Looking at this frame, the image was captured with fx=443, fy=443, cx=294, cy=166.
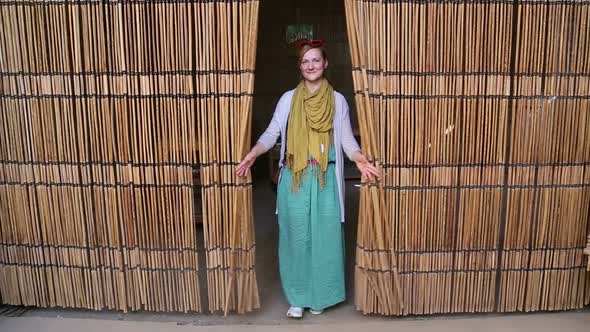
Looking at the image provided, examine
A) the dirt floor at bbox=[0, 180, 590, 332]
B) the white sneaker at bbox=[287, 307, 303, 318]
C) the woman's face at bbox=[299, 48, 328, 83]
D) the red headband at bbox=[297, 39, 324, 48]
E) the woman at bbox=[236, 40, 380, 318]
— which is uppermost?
the red headband at bbox=[297, 39, 324, 48]

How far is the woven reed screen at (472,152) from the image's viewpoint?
7.59 feet

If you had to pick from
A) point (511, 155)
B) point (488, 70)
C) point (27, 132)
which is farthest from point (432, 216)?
point (27, 132)

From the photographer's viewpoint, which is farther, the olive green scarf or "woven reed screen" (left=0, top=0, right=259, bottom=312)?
the olive green scarf

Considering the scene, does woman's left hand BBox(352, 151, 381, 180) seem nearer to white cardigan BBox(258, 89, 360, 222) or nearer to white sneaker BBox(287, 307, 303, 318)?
white cardigan BBox(258, 89, 360, 222)

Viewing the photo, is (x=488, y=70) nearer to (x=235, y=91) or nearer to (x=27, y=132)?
(x=235, y=91)

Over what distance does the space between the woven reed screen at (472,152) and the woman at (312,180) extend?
0.19 metres

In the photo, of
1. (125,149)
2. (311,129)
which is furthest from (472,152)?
(125,149)

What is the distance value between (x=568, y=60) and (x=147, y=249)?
254cm

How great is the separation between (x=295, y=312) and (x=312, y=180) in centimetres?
79

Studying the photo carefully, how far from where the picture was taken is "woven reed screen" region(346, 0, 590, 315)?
2.31m

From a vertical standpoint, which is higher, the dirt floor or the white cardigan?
the white cardigan

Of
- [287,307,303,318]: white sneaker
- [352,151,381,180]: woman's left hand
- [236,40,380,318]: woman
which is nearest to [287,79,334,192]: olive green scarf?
[236,40,380,318]: woman

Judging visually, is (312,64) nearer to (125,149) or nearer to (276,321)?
(125,149)

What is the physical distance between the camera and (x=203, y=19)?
229 centimetres
